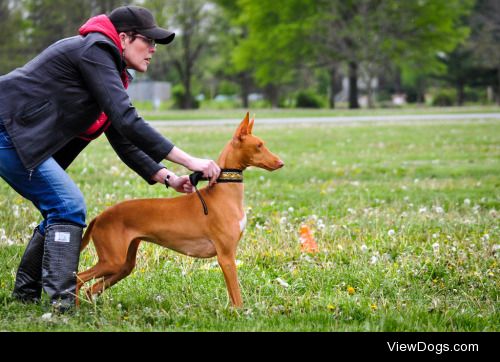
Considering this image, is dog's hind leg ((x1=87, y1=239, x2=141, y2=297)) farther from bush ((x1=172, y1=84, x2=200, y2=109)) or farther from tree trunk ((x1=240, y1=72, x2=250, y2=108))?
tree trunk ((x1=240, y1=72, x2=250, y2=108))

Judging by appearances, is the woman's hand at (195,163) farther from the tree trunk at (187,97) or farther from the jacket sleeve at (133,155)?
the tree trunk at (187,97)

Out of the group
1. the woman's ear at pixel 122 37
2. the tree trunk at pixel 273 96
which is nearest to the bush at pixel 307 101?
the tree trunk at pixel 273 96

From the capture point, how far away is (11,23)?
1575 inches

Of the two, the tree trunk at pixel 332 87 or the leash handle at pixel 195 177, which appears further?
the tree trunk at pixel 332 87

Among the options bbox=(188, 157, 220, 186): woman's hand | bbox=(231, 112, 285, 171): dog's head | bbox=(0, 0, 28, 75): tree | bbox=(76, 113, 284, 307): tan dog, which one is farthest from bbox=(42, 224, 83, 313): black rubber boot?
bbox=(0, 0, 28, 75): tree

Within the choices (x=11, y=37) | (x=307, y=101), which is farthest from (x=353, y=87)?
(x=11, y=37)

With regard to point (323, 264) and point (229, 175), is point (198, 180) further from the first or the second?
point (323, 264)

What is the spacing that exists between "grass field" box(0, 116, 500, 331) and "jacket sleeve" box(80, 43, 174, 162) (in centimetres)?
112

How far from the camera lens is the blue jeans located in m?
4.27

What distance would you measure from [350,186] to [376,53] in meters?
33.2

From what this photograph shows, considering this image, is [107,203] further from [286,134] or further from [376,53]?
[376,53]

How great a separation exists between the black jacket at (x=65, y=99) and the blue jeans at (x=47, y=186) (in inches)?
4.7
